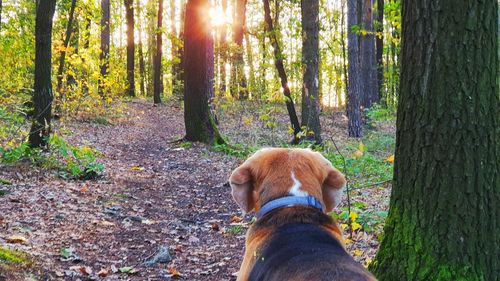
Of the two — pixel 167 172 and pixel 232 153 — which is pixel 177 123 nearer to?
pixel 232 153

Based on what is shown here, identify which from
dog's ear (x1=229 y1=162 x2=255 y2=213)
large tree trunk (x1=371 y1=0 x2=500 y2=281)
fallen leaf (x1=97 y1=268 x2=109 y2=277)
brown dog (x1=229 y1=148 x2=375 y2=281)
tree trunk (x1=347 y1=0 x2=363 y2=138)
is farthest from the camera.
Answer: tree trunk (x1=347 y1=0 x2=363 y2=138)

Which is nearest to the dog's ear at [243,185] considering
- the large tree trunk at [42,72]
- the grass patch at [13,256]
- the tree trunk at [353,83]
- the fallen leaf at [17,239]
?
the grass patch at [13,256]

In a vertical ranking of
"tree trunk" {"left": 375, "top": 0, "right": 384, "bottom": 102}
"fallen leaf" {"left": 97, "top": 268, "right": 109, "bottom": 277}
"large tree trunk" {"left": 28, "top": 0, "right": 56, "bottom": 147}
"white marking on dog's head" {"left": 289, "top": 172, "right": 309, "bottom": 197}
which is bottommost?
"fallen leaf" {"left": 97, "top": 268, "right": 109, "bottom": 277}

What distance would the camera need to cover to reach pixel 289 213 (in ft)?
9.29

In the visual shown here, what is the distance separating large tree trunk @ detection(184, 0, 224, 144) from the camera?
13.5m

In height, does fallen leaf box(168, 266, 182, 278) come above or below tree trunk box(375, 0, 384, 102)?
below

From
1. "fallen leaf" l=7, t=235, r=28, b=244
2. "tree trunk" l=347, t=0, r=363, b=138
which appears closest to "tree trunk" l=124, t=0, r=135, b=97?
"tree trunk" l=347, t=0, r=363, b=138

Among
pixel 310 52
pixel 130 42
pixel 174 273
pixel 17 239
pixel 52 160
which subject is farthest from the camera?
pixel 130 42

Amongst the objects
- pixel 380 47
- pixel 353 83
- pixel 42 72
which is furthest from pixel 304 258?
pixel 380 47

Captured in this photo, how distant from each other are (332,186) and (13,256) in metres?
3.23

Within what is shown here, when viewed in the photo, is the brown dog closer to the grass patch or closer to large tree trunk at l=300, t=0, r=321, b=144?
the grass patch

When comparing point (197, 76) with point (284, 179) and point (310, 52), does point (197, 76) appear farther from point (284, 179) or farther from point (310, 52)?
point (284, 179)

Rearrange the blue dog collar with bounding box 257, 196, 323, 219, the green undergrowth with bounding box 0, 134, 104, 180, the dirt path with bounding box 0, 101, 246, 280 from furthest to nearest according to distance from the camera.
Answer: the green undergrowth with bounding box 0, 134, 104, 180 → the dirt path with bounding box 0, 101, 246, 280 → the blue dog collar with bounding box 257, 196, 323, 219

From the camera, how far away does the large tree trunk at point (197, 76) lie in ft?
44.4
